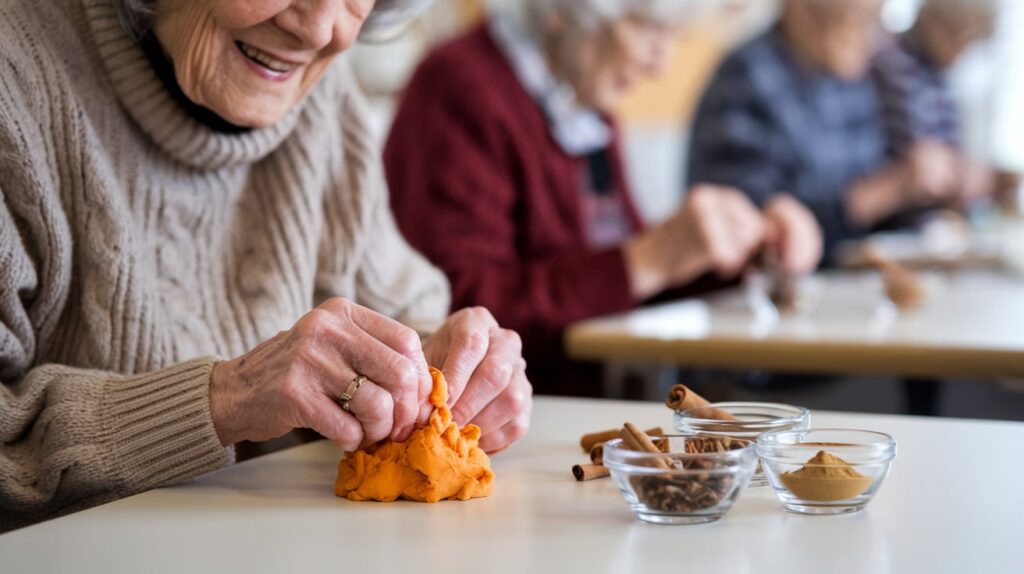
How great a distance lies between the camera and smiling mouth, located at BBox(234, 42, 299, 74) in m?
1.20

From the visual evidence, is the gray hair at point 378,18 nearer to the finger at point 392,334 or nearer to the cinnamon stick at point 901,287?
the finger at point 392,334

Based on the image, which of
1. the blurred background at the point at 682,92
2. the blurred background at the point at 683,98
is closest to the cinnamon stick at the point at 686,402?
the blurred background at the point at 682,92

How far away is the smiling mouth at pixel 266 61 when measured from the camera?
120 cm

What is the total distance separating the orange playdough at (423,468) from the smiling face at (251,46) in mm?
399

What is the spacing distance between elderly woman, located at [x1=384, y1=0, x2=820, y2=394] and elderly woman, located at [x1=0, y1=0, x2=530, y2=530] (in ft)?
2.44

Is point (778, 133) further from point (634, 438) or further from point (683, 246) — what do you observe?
point (634, 438)

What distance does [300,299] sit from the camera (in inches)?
54.9

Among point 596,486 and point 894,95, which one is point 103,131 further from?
point 894,95

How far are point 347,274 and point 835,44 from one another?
8.86 ft

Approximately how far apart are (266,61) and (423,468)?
491 millimetres

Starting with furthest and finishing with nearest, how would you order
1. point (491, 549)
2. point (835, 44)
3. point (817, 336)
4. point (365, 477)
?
point (835, 44) → point (817, 336) → point (365, 477) → point (491, 549)

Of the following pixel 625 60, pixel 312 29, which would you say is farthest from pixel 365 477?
pixel 625 60

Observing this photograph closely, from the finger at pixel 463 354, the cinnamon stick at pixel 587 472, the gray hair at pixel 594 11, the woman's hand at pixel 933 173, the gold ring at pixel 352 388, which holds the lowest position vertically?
the cinnamon stick at pixel 587 472

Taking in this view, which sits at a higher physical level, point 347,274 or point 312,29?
point 312,29
